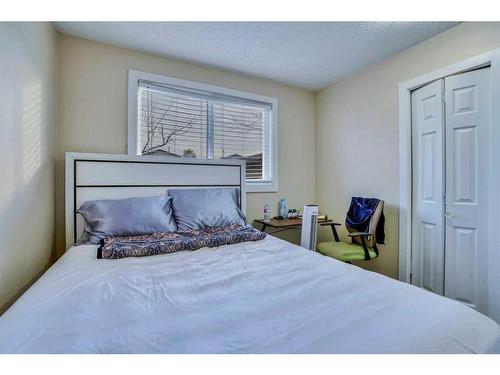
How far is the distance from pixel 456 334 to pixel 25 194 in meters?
2.29

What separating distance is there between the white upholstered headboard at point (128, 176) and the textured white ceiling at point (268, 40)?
42.4 inches

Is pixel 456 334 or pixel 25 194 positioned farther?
pixel 25 194

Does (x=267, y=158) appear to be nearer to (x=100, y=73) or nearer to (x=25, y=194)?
Result: (x=100, y=73)

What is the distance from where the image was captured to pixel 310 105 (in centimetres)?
360

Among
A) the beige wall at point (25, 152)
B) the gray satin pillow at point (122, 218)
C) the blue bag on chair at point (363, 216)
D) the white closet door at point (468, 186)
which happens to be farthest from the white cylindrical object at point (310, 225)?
the beige wall at point (25, 152)

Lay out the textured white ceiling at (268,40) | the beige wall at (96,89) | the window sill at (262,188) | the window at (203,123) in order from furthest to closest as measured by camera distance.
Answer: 1. the window sill at (262,188)
2. the window at (203,123)
3. the beige wall at (96,89)
4. the textured white ceiling at (268,40)

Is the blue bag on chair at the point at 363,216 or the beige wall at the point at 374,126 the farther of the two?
the blue bag on chair at the point at 363,216

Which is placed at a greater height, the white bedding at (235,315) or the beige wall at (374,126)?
the beige wall at (374,126)

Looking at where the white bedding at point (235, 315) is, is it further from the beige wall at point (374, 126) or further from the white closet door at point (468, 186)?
the beige wall at point (374, 126)

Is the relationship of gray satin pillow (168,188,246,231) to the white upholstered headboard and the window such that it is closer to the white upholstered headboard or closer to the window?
the white upholstered headboard

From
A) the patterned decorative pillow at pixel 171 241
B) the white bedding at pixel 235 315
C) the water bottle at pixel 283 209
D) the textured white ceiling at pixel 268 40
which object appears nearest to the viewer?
the white bedding at pixel 235 315

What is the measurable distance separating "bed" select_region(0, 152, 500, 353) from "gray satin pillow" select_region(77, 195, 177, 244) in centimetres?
59

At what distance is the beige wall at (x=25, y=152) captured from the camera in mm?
1347
